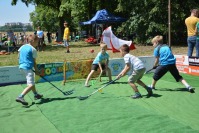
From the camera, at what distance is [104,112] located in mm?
6301

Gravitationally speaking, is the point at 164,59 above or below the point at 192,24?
below

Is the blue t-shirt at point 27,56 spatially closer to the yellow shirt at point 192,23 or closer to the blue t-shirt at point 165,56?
the blue t-shirt at point 165,56

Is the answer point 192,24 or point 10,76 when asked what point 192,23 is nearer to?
point 192,24

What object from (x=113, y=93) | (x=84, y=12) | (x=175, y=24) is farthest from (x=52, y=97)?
(x=84, y=12)

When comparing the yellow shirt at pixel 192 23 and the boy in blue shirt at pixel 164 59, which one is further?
the yellow shirt at pixel 192 23

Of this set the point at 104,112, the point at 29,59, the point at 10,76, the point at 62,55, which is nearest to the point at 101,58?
the point at 29,59

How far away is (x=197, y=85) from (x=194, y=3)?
13036 mm

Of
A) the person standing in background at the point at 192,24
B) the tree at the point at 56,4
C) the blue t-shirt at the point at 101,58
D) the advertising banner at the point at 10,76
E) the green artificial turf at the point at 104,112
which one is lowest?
the green artificial turf at the point at 104,112

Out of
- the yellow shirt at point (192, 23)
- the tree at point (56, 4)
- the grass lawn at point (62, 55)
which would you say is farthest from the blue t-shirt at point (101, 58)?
the tree at point (56, 4)

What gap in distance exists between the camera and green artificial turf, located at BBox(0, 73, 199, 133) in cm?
534

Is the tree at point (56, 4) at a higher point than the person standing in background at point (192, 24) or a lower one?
higher

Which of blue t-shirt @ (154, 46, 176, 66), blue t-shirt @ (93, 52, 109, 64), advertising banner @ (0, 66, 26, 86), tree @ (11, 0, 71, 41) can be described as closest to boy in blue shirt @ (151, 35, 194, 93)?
blue t-shirt @ (154, 46, 176, 66)

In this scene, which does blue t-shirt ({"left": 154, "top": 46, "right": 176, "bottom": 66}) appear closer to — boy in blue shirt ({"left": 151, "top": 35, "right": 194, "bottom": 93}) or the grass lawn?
boy in blue shirt ({"left": 151, "top": 35, "right": 194, "bottom": 93})

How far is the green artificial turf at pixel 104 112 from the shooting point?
5344mm
